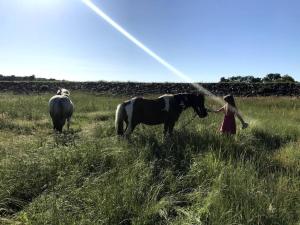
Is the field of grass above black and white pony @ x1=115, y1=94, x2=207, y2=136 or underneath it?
underneath

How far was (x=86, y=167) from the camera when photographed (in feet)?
20.8

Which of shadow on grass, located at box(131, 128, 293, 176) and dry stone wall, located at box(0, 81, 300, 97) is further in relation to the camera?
dry stone wall, located at box(0, 81, 300, 97)

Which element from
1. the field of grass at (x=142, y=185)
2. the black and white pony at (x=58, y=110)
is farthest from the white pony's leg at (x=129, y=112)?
the black and white pony at (x=58, y=110)

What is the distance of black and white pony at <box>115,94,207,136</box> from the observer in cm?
948

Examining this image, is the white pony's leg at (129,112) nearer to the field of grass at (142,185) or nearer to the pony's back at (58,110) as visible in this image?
the field of grass at (142,185)

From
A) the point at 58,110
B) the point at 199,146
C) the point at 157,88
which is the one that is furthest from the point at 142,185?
the point at 157,88

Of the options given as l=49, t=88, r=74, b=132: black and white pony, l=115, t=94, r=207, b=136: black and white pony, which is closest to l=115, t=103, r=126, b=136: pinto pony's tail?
l=115, t=94, r=207, b=136: black and white pony

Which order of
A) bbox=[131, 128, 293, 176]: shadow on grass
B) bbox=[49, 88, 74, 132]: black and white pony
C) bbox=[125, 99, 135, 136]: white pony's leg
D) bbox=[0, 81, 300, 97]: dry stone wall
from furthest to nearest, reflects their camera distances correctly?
1. bbox=[0, 81, 300, 97]: dry stone wall
2. bbox=[49, 88, 74, 132]: black and white pony
3. bbox=[125, 99, 135, 136]: white pony's leg
4. bbox=[131, 128, 293, 176]: shadow on grass

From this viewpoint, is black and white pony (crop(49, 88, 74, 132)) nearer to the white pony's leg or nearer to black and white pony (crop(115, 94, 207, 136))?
black and white pony (crop(115, 94, 207, 136))

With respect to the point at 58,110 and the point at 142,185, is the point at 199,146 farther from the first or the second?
the point at 58,110

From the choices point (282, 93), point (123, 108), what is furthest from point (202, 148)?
point (282, 93)

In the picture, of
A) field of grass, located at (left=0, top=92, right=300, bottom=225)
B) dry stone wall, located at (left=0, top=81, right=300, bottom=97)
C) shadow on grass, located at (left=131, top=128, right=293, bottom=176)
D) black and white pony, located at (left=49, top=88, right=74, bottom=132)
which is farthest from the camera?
dry stone wall, located at (left=0, top=81, right=300, bottom=97)

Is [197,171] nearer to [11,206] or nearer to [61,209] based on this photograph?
[61,209]

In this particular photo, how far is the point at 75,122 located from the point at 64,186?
10172mm
